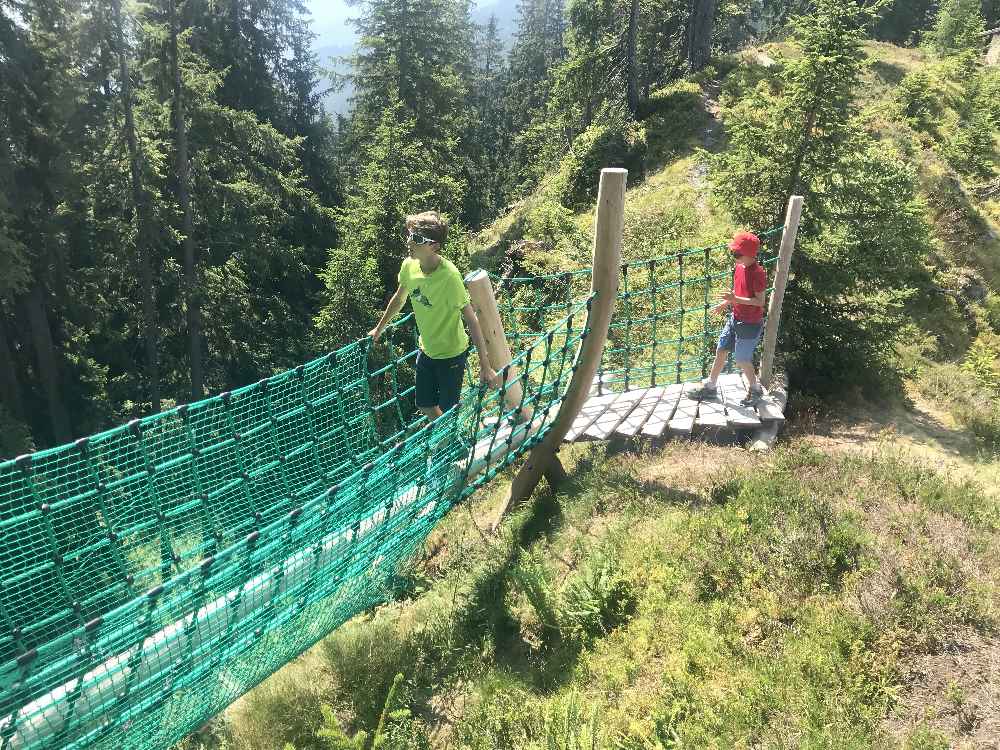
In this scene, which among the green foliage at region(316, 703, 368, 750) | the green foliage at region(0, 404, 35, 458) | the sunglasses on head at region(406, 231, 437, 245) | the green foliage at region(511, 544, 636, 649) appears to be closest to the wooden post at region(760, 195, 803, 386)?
the green foliage at region(511, 544, 636, 649)

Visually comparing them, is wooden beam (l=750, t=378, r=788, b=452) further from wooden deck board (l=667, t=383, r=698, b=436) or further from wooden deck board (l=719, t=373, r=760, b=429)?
wooden deck board (l=667, t=383, r=698, b=436)

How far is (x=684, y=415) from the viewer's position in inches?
210

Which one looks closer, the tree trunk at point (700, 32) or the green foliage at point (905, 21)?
the tree trunk at point (700, 32)

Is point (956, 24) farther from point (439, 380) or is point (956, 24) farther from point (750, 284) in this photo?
point (439, 380)

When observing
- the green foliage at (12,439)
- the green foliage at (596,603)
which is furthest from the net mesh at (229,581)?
the green foliage at (12,439)


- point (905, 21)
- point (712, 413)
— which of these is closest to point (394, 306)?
point (712, 413)

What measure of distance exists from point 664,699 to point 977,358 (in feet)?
24.3

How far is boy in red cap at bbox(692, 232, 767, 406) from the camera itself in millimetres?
4805

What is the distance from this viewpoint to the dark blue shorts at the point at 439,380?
4340 millimetres

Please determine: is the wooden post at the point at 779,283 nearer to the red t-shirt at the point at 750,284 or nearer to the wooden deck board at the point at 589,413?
the red t-shirt at the point at 750,284

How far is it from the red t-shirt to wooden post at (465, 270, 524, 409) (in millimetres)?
1804

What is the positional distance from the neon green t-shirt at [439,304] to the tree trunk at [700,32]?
19345 mm

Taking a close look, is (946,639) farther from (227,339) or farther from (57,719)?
(227,339)

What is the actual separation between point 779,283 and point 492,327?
2.55 meters
